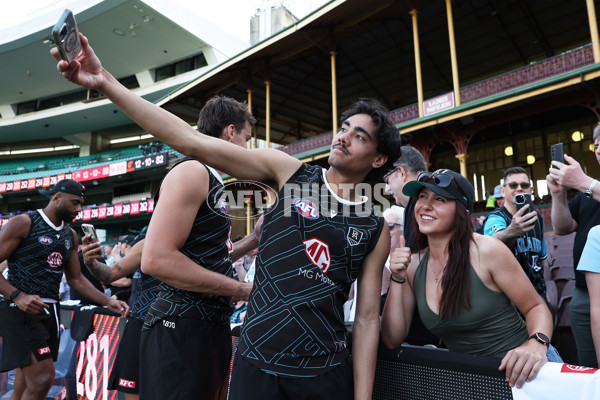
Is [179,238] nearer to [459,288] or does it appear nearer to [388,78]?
[459,288]

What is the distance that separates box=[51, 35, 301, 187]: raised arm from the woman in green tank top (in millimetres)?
718

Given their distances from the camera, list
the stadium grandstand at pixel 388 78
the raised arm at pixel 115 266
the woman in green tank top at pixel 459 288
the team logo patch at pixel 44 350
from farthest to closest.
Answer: the stadium grandstand at pixel 388 78 < the team logo patch at pixel 44 350 < the raised arm at pixel 115 266 < the woman in green tank top at pixel 459 288

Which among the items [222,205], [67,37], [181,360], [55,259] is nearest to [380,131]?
[222,205]

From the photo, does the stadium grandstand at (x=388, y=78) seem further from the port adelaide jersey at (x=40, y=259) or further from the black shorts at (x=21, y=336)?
the black shorts at (x=21, y=336)

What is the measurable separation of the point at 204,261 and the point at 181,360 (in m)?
0.50

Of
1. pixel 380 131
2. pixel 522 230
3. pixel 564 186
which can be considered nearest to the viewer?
pixel 380 131

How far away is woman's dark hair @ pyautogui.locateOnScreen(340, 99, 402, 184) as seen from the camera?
6.22 ft

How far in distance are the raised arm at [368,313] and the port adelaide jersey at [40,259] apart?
3.45m

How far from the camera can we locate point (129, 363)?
9.16 feet

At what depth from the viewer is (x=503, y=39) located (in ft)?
50.5

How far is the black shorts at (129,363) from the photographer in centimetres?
271

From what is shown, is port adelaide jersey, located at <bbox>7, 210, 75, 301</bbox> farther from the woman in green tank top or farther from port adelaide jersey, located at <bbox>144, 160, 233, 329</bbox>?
the woman in green tank top

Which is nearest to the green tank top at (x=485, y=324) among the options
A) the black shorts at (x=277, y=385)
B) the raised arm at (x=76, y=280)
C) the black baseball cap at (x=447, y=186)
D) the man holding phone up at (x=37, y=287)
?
the black baseball cap at (x=447, y=186)

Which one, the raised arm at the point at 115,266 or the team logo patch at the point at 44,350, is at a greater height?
the raised arm at the point at 115,266
